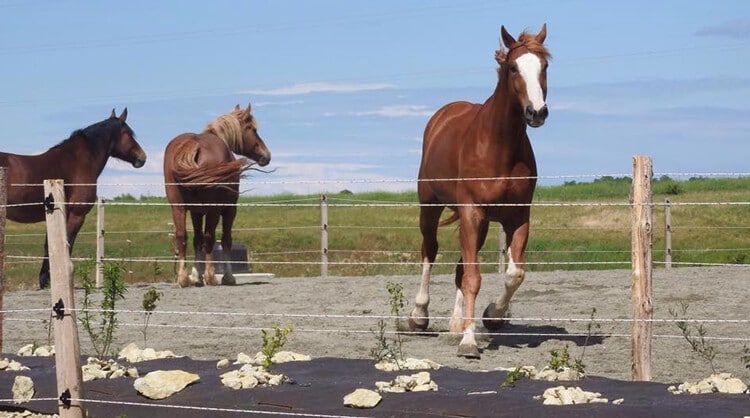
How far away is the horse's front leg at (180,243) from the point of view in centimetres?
1470

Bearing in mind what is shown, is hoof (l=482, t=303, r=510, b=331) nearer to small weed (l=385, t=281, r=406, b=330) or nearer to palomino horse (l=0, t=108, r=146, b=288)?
small weed (l=385, t=281, r=406, b=330)

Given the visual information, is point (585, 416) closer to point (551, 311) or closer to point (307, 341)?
point (307, 341)

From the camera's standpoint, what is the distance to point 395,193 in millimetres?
37125

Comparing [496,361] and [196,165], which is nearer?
Result: [496,361]

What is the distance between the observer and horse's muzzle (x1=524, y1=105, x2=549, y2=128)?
817 cm

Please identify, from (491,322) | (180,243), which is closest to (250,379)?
(491,322)

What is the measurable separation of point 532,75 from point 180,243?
7.84 metres

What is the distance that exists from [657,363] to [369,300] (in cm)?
469

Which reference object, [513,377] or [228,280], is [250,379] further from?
[228,280]

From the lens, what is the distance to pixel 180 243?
15.2 m

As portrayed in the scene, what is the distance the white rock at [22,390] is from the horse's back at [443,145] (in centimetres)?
380

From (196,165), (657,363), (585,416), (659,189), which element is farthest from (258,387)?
(659,189)

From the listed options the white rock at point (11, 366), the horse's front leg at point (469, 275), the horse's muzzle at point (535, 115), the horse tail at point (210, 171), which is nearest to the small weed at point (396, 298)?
the horse's front leg at point (469, 275)

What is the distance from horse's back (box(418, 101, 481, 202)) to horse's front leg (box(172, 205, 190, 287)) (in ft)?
16.6
